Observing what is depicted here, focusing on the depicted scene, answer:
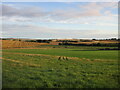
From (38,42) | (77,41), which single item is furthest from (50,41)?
(77,41)

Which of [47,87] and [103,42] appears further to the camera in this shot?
[103,42]

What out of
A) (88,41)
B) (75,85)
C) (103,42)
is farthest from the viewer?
(88,41)

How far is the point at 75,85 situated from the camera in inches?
283

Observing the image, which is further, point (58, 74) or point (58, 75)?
point (58, 74)

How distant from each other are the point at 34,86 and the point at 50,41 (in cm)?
7150

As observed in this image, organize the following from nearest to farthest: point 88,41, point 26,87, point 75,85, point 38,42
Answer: point 26,87 → point 75,85 → point 88,41 → point 38,42

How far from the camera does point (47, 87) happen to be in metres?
6.84

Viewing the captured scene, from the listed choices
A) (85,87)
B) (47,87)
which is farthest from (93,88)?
(47,87)

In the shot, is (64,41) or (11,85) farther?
(64,41)

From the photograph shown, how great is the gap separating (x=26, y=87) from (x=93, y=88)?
123 inches

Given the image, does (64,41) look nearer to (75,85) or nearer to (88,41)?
(88,41)

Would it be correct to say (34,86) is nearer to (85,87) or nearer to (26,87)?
(26,87)

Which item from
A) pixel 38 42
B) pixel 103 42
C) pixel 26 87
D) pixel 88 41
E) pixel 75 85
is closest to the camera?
pixel 26 87

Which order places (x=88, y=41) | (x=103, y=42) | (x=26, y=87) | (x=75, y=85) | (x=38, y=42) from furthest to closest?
(x=38, y=42), (x=88, y=41), (x=103, y=42), (x=75, y=85), (x=26, y=87)
